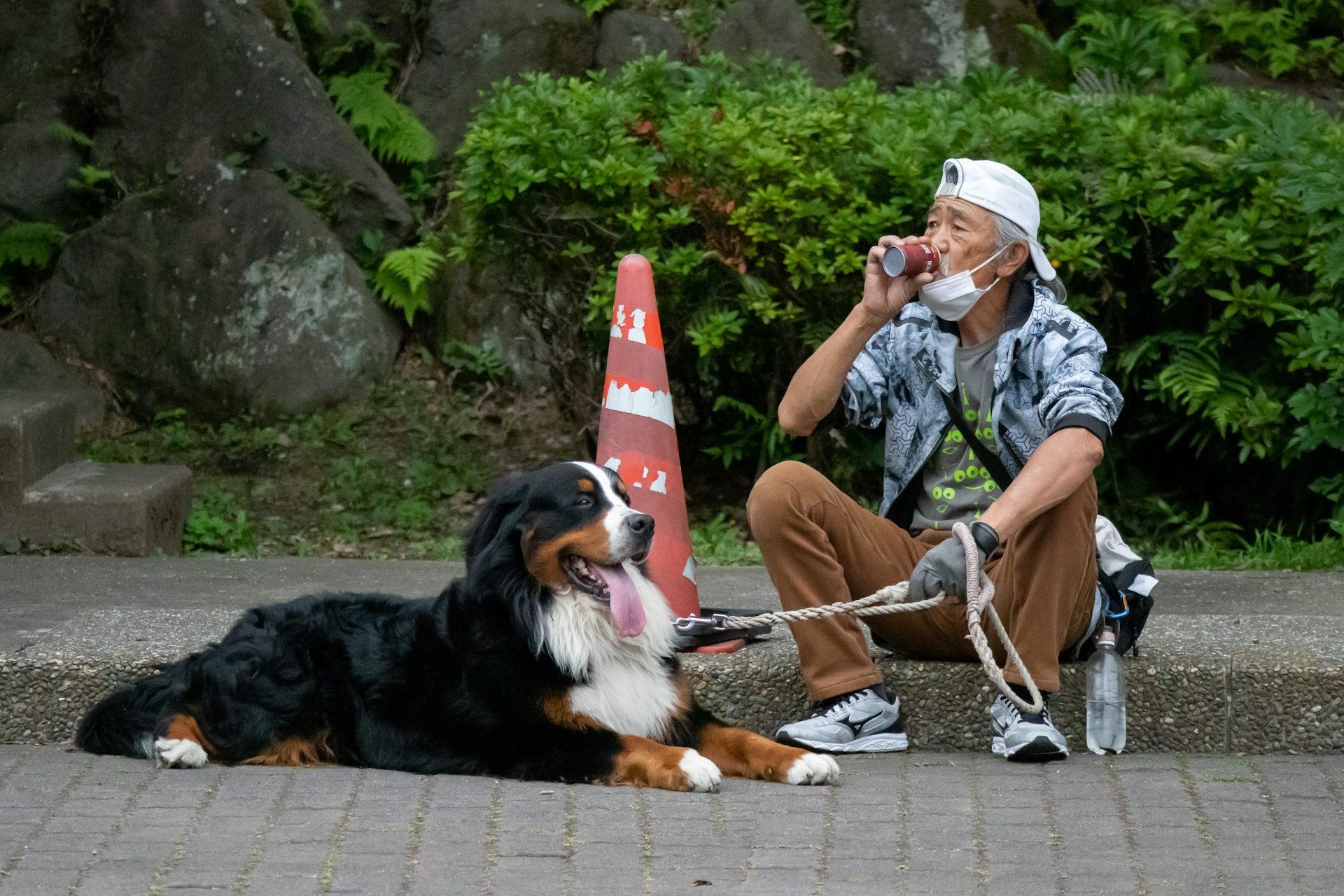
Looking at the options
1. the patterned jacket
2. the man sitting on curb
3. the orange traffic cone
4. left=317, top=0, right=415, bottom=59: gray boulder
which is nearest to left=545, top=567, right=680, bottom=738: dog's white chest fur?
the man sitting on curb

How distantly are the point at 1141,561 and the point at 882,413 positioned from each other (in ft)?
Result: 2.75

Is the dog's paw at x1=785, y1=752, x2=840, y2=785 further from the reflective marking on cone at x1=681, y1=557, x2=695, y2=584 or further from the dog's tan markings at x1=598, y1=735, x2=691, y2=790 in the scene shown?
the reflective marking on cone at x1=681, y1=557, x2=695, y2=584

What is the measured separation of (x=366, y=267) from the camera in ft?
31.5

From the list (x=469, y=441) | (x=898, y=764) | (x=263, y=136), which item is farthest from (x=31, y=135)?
(x=898, y=764)

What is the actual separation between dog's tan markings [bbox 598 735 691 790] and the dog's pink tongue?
0.29 metres

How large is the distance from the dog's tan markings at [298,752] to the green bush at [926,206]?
3.16 meters

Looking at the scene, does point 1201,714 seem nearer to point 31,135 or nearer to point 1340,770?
point 1340,770

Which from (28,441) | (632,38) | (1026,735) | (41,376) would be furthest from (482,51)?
(1026,735)

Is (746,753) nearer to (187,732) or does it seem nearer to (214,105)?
(187,732)

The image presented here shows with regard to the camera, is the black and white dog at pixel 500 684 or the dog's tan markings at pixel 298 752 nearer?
the black and white dog at pixel 500 684

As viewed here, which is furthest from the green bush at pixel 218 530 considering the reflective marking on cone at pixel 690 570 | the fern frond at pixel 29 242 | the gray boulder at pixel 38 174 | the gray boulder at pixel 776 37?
the gray boulder at pixel 776 37

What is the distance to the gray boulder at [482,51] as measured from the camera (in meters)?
10.3

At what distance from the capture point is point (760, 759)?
Answer: 13.7 ft

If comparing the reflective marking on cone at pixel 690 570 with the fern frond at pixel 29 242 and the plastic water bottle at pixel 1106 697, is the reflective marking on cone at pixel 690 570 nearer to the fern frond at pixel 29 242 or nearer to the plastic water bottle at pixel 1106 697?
the plastic water bottle at pixel 1106 697
